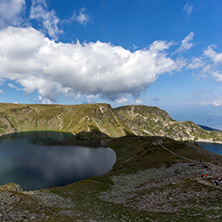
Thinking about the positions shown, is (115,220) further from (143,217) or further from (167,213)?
(167,213)

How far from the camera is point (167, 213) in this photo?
1133 inches

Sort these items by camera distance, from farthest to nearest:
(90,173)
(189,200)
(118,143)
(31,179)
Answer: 1. (118,143)
2. (90,173)
3. (31,179)
4. (189,200)

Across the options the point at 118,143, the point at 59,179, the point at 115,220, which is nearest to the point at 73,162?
the point at 59,179

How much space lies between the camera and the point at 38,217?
2328 cm

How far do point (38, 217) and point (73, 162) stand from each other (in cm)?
10481

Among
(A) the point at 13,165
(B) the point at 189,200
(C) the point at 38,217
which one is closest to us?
(C) the point at 38,217

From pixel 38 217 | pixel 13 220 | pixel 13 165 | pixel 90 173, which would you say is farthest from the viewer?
pixel 13 165

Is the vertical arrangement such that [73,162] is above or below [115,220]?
below

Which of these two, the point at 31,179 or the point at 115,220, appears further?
the point at 31,179

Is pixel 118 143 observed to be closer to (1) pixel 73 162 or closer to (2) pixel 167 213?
(1) pixel 73 162

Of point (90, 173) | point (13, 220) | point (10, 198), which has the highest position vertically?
point (13, 220)

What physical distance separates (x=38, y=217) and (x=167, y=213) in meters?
23.9

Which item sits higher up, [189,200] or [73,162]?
[189,200]

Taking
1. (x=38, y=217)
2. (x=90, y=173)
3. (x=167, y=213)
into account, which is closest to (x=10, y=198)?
(x=38, y=217)
